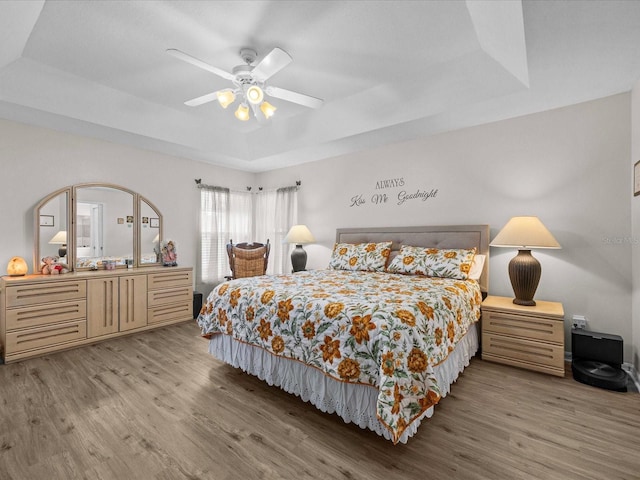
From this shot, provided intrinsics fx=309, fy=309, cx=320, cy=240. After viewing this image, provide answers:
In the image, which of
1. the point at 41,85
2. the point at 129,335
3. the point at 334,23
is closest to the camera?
the point at 334,23

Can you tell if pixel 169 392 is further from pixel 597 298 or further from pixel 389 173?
pixel 597 298

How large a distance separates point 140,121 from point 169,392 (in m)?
2.92

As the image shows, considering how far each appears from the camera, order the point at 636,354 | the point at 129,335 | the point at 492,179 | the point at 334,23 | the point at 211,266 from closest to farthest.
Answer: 1. the point at 334,23
2. the point at 636,354
3. the point at 492,179
4. the point at 129,335
5. the point at 211,266

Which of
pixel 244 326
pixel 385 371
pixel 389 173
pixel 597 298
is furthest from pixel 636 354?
pixel 244 326

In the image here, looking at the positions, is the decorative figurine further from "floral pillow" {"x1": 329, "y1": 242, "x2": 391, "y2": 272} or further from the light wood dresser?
"floral pillow" {"x1": 329, "y1": 242, "x2": 391, "y2": 272}

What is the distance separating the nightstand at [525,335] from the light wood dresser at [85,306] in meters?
3.70

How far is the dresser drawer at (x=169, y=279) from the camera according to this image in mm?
3912

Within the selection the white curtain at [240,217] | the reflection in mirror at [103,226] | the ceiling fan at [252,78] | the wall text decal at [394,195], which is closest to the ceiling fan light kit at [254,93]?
the ceiling fan at [252,78]

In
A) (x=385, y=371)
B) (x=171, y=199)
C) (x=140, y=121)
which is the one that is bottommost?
(x=385, y=371)

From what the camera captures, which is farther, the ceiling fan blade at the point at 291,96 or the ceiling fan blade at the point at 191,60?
the ceiling fan blade at the point at 291,96

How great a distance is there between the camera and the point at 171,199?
15.1 ft

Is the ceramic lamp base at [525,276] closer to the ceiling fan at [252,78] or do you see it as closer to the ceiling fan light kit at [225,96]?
the ceiling fan at [252,78]

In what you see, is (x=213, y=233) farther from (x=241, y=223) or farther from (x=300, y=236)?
(x=300, y=236)

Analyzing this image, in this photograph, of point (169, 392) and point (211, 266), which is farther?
point (211, 266)
